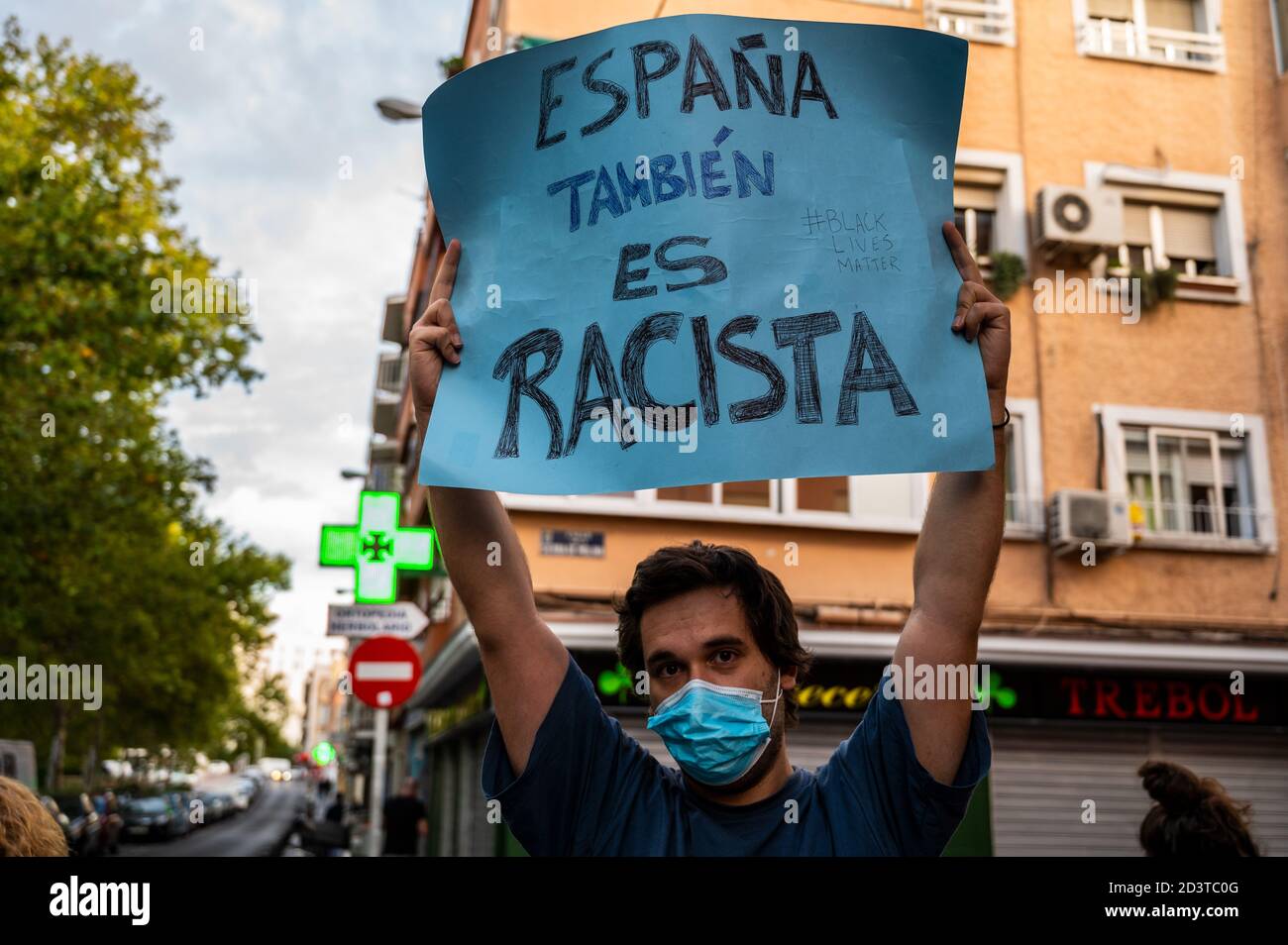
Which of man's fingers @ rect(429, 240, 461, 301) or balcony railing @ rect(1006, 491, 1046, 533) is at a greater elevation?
balcony railing @ rect(1006, 491, 1046, 533)

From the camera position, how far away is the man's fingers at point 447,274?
2213 millimetres

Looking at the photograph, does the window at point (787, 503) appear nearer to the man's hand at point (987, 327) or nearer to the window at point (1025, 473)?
the window at point (1025, 473)

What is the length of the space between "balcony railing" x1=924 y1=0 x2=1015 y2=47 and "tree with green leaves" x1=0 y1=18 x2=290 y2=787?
10500 mm

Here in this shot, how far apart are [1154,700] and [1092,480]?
275 centimetres

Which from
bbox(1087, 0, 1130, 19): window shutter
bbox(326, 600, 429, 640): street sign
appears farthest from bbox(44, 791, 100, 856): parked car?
bbox(1087, 0, 1130, 19): window shutter

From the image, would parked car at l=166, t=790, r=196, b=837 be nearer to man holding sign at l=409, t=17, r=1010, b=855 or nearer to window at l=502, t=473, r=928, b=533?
window at l=502, t=473, r=928, b=533

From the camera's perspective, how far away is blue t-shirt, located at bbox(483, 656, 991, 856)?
192cm

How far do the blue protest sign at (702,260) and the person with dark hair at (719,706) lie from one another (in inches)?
3.7

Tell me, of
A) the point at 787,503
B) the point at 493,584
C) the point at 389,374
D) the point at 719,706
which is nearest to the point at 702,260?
the point at 493,584

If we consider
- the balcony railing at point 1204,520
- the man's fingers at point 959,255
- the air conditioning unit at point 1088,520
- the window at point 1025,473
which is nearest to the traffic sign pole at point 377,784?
the window at point 1025,473

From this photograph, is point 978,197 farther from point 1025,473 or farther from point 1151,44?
point 1025,473

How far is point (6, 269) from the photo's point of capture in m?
13.7

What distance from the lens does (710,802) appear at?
2.05 m
